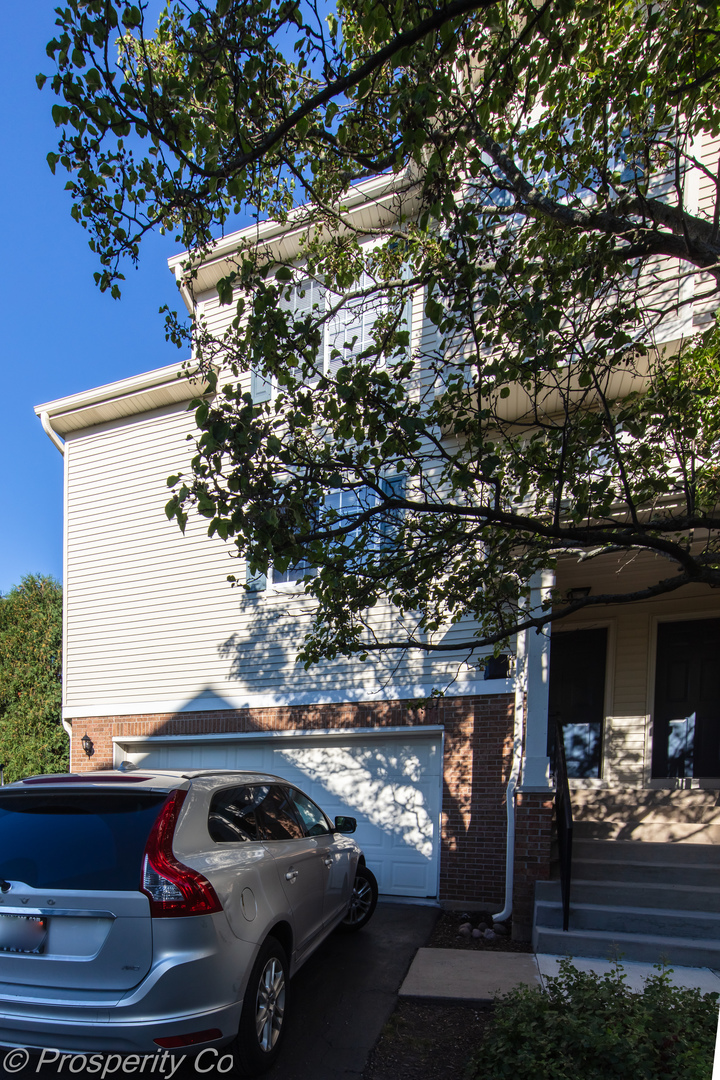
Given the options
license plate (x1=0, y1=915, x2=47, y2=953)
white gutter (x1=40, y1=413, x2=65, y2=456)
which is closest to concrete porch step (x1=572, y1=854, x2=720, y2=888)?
license plate (x1=0, y1=915, x2=47, y2=953)

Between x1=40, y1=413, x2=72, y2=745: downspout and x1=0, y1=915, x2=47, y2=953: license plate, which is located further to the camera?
x1=40, y1=413, x2=72, y2=745: downspout

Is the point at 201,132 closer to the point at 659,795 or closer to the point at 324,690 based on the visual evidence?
the point at 324,690

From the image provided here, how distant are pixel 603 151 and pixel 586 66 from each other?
973 mm

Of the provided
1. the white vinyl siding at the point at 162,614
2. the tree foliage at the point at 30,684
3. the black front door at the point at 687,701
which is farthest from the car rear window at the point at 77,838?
the tree foliage at the point at 30,684

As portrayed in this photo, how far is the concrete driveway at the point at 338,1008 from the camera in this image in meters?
3.53

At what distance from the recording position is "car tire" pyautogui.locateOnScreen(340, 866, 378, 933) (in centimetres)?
593

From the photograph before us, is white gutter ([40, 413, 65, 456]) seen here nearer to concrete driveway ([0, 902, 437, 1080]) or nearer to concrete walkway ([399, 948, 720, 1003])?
concrete driveway ([0, 902, 437, 1080])

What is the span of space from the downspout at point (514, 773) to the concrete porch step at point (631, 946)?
74 centimetres

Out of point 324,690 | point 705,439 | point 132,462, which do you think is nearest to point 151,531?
point 132,462

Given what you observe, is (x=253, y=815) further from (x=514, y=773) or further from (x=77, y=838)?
(x=514, y=773)

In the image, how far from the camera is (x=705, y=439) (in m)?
5.23

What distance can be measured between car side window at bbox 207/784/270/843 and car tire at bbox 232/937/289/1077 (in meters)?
0.54

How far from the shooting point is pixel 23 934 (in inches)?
119

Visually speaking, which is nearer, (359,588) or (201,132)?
(201,132)
